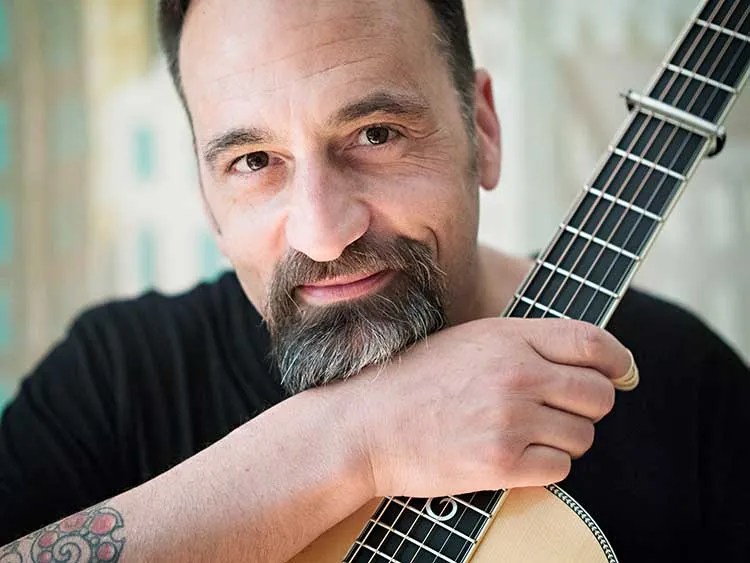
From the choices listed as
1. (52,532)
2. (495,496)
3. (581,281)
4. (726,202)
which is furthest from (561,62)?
(52,532)

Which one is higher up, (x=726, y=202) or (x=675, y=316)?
Result: (x=726, y=202)

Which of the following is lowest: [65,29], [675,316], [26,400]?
[26,400]

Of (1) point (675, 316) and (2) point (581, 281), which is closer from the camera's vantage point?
(2) point (581, 281)

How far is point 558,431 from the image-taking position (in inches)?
42.3

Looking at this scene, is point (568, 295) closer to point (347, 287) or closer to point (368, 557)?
point (347, 287)

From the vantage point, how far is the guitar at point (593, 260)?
107 centimetres

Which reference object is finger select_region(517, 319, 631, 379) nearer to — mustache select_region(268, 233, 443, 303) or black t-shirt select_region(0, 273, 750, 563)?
mustache select_region(268, 233, 443, 303)

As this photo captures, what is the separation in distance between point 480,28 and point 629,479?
5.20ft

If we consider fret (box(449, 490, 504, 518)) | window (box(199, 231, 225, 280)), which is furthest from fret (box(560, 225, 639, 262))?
window (box(199, 231, 225, 280))

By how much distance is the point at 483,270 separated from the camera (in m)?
1.56

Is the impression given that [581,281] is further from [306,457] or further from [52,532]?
[52,532]

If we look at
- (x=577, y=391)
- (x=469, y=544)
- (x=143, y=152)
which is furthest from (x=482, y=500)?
(x=143, y=152)

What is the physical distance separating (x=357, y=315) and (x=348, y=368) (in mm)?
70

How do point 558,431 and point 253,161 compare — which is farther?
point 253,161
